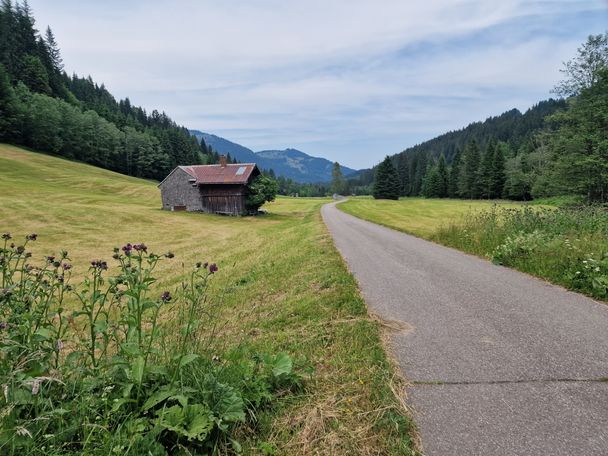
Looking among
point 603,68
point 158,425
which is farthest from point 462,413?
point 603,68

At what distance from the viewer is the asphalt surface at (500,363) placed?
2.57m

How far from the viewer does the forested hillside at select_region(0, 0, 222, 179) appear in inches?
2899

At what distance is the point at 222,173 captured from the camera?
4972 cm

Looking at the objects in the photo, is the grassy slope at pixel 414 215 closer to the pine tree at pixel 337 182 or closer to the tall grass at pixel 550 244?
the tall grass at pixel 550 244

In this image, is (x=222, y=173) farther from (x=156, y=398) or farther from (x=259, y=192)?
(x=156, y=398)

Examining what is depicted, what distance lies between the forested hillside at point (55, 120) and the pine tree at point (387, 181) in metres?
66.5

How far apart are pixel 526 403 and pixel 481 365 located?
651 millimetres

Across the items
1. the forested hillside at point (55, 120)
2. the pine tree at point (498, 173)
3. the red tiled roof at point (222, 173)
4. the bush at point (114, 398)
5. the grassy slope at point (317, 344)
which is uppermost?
the forested hillside at point (55, 120)

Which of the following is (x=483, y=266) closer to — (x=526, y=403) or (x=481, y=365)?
(x=481, y=365)

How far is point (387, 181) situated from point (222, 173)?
55.0 m

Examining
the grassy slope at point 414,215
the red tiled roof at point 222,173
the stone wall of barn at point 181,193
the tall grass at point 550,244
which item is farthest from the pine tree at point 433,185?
the tall grass at point 550,244

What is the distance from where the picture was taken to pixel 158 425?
2225mm

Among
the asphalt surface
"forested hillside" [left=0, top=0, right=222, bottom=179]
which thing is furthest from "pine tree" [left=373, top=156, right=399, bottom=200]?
the asphalt surface

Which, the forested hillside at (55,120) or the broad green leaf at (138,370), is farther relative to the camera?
the forested hillside at (55,120)
